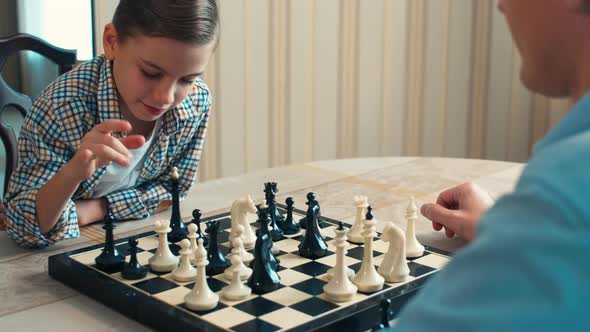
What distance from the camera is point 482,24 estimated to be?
360 centimetres

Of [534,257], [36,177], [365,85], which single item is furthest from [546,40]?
[365,85]

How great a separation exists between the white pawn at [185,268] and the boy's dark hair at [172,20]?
531 mm

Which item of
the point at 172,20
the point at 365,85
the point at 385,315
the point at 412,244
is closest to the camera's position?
the point at 385,315

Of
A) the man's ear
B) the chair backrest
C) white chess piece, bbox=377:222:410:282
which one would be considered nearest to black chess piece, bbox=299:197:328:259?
white chess piece, bbox=377:222:410:282

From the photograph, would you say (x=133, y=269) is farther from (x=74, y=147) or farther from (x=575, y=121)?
(x=575, y=121)

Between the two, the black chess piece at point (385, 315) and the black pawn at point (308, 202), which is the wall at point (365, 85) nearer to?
the black pawn at point (308, 202)

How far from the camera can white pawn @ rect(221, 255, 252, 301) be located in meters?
1.12

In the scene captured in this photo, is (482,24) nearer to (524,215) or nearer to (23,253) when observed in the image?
(23,253)

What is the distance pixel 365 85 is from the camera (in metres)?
3.49

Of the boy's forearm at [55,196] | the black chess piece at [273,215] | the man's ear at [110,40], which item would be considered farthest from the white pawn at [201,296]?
the man's ear at [110,40]

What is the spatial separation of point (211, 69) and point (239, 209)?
166cm

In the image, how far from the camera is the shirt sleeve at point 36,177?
57.8 inches

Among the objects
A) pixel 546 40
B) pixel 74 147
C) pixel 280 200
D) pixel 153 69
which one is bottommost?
pixel 280 200

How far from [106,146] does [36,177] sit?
1.00 ft
